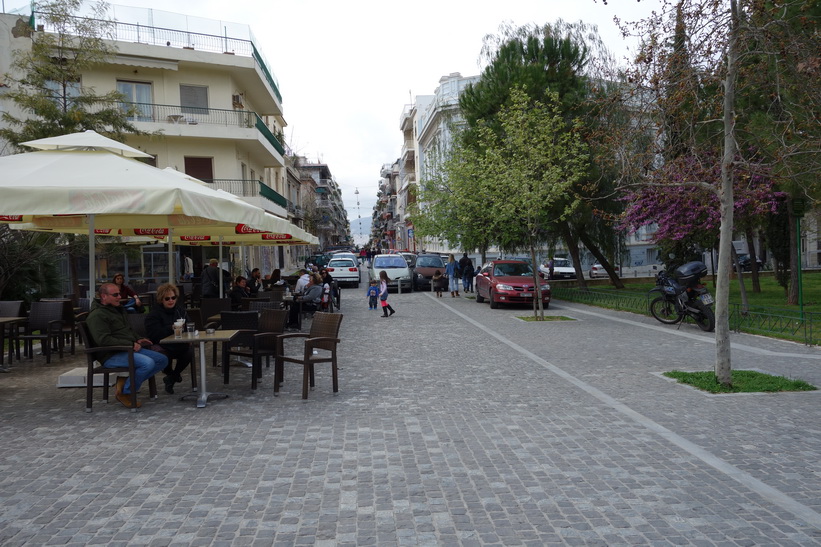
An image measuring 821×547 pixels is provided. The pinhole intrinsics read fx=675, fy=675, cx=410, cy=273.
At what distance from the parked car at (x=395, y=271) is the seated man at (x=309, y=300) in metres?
14.3

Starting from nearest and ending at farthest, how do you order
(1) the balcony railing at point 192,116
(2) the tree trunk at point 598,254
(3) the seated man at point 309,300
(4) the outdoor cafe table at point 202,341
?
(4) the outdoor cafe table at point 202,341 → (3) the seated man at point 309,300 → (2) the tree trunk at point 598,254 → (1) the balcony railing at point 192,116

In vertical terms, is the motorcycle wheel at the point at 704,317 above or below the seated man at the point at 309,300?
below

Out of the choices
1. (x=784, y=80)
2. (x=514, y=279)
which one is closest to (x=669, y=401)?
(x=784, y=80)

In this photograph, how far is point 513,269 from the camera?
23500mm

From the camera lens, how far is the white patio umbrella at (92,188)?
23.5ft

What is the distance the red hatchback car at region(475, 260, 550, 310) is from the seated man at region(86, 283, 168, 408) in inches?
563

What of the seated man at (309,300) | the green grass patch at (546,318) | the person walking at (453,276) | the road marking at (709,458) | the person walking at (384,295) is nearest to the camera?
the road marking at (709,458)

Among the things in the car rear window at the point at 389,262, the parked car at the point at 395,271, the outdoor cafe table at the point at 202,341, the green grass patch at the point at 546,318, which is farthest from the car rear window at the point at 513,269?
the outdoor cafe table at the point at 202,341

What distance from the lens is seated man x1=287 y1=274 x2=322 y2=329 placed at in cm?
1555

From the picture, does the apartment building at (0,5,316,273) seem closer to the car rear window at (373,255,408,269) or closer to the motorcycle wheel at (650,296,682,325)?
the car rear window at (373,255,408,269)

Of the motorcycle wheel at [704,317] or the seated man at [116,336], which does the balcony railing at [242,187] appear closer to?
the motorcycle wheel at [704,317]

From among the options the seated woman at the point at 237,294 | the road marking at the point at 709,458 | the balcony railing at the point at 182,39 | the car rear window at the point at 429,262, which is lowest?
the road marking at the point at 709,458

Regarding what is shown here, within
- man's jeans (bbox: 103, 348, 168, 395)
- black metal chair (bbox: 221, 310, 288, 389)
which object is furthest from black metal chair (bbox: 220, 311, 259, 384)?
man's jeans (bbox: 103, 348, 168, 395)

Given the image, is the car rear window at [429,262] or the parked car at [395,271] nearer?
the parked car at [395,271]
